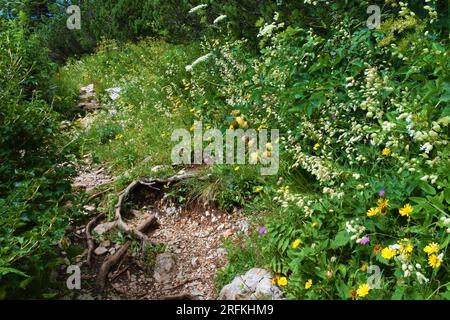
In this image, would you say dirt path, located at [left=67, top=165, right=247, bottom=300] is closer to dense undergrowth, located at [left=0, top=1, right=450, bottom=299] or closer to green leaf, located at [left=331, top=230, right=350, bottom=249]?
dense undergrowth, located at [left=0, top=1, right=450, bottom=299]

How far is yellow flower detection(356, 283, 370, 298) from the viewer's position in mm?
2416

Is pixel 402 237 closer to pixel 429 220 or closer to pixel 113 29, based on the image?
pixel 429 220

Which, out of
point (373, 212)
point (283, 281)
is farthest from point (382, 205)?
point (283, 281)

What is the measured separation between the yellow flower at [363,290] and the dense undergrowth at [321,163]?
0.01 m

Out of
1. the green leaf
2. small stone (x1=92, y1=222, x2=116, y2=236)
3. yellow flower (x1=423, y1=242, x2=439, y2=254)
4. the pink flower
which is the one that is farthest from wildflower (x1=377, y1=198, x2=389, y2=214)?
small stone (x1=92, y1=222, x2=116, y2=236)

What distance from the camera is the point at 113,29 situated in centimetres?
1263

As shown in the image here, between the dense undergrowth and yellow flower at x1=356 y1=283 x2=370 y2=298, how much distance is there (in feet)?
0.03

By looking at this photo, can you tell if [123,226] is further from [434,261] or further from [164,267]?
[434,261]

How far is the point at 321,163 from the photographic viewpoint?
10.3ft

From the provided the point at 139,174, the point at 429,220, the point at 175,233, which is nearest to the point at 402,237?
the point at 429,220

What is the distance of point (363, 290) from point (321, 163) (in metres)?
1.00

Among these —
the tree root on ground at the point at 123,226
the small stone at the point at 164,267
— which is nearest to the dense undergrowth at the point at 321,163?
the tree root on ground at the point at 123,226
